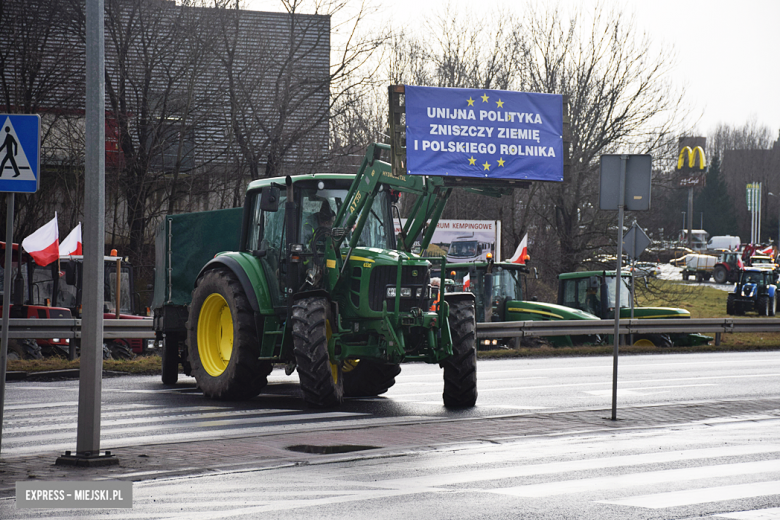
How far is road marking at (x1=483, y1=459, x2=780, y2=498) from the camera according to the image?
6844 mm

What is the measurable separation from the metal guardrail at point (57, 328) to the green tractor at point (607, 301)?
1149 cm

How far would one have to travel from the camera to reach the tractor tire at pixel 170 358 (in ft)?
48.6

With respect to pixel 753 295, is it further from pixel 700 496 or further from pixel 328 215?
pixel 700 496

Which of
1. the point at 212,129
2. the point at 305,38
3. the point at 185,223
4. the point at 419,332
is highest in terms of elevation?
the point at 305,38

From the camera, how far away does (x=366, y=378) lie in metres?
13.5

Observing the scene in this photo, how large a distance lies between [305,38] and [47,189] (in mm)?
9236

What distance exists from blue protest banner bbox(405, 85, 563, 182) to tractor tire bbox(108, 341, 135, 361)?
1070 cm

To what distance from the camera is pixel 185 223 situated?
48.9ft

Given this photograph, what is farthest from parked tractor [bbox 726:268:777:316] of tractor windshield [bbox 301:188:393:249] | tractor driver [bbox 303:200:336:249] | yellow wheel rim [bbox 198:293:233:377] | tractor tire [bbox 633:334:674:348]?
tractor driver [bbox 303:200:336:249]

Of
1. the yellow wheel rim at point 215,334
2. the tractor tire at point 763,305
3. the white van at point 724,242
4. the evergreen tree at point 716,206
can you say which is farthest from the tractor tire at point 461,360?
the evergreen tree at point 716,206

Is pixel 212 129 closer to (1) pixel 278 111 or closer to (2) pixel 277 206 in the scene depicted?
(1) pixel 278 111

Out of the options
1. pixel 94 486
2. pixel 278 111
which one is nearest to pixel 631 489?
pixel 94 486

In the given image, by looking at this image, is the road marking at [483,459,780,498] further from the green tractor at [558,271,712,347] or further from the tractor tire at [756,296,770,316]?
the tractor tire at [756,296,770,316]

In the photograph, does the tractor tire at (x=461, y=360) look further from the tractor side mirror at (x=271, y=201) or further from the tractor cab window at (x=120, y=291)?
the tractor cab window at (x=120, y=291)
